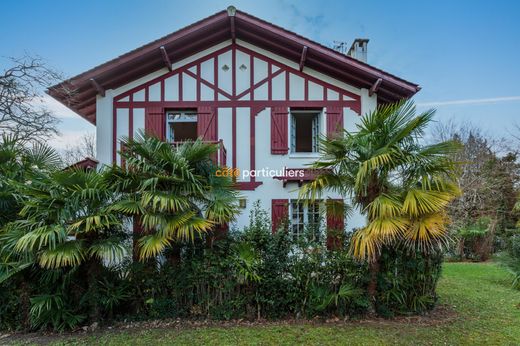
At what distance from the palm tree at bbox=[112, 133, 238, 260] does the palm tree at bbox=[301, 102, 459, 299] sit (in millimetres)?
1791

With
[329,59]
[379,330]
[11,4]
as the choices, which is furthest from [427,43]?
[11,4]

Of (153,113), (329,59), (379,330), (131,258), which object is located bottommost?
(379,330)

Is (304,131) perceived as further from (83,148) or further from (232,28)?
(83,148)

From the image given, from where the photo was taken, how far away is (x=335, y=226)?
664 centimetres

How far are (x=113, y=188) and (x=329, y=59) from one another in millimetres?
6613

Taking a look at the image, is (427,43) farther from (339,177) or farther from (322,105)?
(339,177)

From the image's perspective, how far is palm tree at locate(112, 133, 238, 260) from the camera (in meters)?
5.51

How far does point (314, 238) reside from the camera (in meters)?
6.22

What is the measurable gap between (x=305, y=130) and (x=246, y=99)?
235cm

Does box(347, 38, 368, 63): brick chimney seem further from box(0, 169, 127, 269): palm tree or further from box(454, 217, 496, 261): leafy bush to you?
box(454, 217, 496, 261): leafy bush

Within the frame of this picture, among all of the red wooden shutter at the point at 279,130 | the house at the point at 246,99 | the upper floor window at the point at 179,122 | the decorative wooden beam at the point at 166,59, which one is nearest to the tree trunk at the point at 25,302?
the house at the point at 246,99

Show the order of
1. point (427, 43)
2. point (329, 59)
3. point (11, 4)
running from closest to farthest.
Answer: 1. point (329, 59)
2. point (11, 4)
3. point (427, 43)

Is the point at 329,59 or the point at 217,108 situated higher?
the point at 329,59

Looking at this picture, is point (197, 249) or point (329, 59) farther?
point (329, 59)
